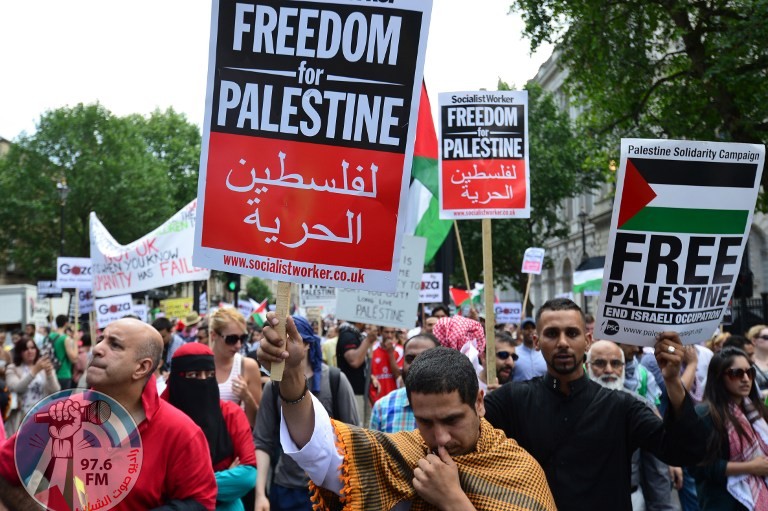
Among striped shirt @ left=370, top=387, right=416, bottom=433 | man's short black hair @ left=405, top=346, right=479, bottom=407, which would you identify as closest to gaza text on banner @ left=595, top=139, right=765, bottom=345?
man's short black hair @ left=405, top=346, right=479, bottom=407

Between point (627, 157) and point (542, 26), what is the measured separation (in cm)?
1237

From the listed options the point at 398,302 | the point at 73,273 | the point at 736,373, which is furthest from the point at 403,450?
the point at 73,273

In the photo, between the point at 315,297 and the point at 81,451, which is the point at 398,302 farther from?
the point at 315,297

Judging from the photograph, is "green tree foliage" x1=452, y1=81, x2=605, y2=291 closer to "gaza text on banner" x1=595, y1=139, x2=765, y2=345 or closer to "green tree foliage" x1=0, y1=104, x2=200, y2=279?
"green tree foliage" x1=0, y1=104, x2=200, y2=279

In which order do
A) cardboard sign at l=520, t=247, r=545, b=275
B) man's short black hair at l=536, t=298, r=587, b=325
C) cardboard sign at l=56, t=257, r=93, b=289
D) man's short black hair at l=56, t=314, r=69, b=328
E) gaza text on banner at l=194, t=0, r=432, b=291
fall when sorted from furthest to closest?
1. cardboard sign at l=56, t=257, r=93, b=289
2. cardboard sign at l=520, t=247, r=545, b=275
3. man's short black hair at l=56, t=314, r=69, b=328
4. man's short black hair at l=536, t=298, r=587, b=325
5. gaza text on banner at l=194, t=0, r=432, b=291

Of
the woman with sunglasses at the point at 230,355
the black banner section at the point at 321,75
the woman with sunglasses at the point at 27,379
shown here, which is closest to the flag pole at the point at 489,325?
the woman with sunglasses at the point at 230,355

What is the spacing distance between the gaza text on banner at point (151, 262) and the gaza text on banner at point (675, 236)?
7821mm

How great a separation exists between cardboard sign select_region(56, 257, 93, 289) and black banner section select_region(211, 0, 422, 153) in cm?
1675

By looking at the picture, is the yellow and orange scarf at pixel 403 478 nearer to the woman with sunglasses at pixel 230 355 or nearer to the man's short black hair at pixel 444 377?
the man's short black hair at pixel 444 377

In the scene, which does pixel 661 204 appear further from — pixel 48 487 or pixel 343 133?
pixel 48 487

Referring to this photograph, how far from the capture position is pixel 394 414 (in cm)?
573

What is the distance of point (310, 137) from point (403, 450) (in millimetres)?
1178

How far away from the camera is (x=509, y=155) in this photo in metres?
7.90

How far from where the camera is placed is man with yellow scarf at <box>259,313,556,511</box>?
2.80 meters
